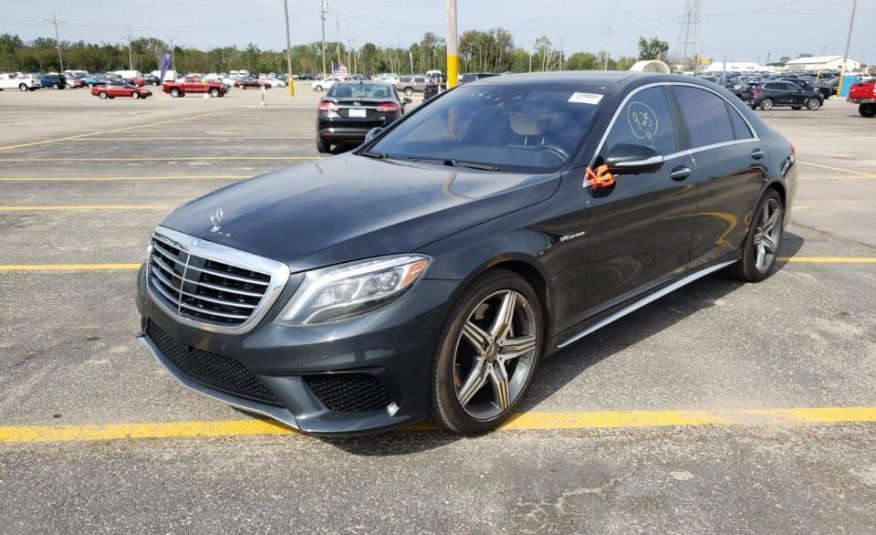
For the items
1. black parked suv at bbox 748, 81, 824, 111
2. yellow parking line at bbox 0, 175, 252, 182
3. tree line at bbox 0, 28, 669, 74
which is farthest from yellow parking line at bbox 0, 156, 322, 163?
tree line at bbox 0, 28, 669, 74

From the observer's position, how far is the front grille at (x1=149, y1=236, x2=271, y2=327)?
8.73 feet

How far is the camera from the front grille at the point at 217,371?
2711mm

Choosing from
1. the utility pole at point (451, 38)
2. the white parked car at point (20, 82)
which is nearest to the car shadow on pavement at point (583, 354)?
the utility pole at point (451, 38)

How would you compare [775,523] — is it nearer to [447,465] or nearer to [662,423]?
[662,423]

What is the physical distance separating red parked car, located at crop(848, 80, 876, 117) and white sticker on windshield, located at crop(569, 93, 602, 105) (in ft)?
101

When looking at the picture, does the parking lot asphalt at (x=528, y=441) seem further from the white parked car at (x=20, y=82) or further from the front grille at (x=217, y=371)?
the white parked car at (x=20, y=82)

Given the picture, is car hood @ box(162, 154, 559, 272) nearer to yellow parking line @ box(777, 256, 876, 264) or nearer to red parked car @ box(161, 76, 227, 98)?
yellow parking line @ box(777, 256, 876, 264)

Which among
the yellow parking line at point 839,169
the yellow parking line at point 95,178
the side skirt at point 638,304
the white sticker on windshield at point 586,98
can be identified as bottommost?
the yellow parking line at point 839,169

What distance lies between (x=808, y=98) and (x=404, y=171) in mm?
39011

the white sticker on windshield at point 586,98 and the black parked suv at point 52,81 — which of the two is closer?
the white sticker on windshield at point 586,98

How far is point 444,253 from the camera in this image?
8.98 feet

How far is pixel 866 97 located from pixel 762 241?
96.0 ft

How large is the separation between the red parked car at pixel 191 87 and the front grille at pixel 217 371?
54047 mm

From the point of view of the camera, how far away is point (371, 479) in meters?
2.76
